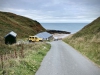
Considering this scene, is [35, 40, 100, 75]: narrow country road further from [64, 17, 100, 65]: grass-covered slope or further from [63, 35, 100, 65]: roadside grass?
[64, 17, 100, 65]: grass-covered slope

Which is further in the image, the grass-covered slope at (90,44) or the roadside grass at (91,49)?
the grass-covered slope at (90,44)

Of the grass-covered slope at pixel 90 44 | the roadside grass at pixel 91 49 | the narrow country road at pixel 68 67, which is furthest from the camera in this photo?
the grass-covered slope at pixel 90 44

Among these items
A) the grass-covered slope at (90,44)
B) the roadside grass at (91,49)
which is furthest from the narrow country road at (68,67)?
the grass-covered slope at (90,44)

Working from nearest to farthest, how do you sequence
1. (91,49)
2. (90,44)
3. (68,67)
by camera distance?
(68,67), (91,49), (90,44)

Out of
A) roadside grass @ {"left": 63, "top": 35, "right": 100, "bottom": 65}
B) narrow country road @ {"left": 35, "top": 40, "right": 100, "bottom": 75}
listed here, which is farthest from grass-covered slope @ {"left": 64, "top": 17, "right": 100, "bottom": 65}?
narrow country road @ {"left": 35, "top": 40, "right": 100, "bottom": 75}

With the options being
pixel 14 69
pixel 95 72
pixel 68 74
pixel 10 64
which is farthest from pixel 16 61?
pixel 95 72

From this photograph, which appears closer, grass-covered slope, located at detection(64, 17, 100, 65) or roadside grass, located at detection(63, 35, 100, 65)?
roadside grass, located at detection(63, 35, 100, 65)

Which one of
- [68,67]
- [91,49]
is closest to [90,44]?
[91,49]

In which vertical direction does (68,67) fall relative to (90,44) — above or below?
below

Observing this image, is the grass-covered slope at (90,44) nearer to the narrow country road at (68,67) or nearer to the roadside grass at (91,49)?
the roadside grass at (91,49)

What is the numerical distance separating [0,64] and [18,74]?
177 centimetres

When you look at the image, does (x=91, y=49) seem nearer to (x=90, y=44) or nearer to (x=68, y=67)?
(x=90, y=44)

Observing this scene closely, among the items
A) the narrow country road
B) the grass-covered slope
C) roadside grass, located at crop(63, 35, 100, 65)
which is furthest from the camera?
the grass-covered slope

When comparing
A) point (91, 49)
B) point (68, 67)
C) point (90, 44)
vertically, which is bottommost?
point (68, 67)
